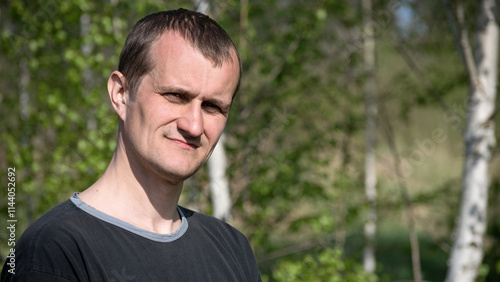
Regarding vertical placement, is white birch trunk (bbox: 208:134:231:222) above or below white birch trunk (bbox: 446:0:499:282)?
below

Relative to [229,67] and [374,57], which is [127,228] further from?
[374,57]

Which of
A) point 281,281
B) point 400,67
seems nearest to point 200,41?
point 281,281

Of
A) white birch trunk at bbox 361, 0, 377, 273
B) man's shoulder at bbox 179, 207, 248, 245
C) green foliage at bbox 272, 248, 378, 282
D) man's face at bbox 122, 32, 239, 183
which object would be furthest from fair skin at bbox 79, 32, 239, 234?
white birch trunk at bbox 361, 0, 377, 273

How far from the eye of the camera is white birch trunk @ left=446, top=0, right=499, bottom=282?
416cm

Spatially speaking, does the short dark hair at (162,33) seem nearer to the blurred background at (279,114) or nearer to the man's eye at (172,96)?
the man's eye at (172,96)

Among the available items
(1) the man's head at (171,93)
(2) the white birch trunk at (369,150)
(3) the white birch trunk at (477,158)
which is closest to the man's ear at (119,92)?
(1) the man's head at (171,93)

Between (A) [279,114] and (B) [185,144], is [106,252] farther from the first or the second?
(A) [279,114]

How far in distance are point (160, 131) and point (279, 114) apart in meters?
4.56

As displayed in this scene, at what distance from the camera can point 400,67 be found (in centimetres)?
992

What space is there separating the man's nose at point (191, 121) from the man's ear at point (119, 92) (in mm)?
166

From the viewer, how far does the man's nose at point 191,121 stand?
136 cm

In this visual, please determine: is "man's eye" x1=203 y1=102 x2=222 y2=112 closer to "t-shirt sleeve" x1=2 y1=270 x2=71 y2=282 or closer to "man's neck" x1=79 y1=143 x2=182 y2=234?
"man's neck" x1=79 y1=143 x2=182 y2=234

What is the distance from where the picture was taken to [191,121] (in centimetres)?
137

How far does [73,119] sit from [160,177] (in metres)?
3.15
